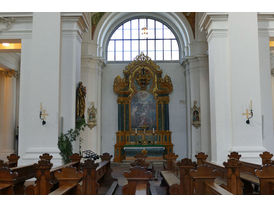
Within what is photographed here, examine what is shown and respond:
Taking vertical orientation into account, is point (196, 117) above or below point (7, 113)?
below

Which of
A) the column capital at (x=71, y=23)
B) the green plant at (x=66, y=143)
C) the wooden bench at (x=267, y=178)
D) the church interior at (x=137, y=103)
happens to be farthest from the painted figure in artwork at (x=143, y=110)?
the wooden bench at (x=267, y=178)

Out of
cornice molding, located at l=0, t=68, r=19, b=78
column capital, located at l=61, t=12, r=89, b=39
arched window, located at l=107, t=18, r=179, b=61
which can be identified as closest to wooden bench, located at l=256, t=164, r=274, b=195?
column capital, located at l=61, t=12, r=89, b=39

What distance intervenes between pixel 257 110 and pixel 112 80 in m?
11.3

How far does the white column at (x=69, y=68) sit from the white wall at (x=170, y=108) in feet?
28.4

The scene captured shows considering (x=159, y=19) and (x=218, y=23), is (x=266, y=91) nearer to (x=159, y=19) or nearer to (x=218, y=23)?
(x=218, y=23)

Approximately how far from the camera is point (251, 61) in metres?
10.1

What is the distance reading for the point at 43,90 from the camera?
961 centimetres

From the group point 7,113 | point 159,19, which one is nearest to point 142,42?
point 159,19

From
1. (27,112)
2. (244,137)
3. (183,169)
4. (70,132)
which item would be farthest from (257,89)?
(27,112)

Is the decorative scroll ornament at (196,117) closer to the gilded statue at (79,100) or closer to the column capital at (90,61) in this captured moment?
the column capital at (90,61)

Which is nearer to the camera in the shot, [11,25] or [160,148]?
[11,25]

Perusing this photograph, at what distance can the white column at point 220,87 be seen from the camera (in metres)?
10.2

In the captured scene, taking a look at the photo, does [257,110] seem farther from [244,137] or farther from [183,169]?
[183,169]

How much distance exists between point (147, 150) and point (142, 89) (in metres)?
3.61
